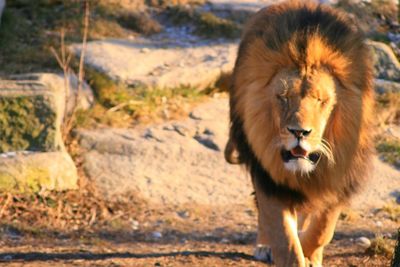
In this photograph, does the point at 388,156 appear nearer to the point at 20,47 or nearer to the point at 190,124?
the point at 190,124

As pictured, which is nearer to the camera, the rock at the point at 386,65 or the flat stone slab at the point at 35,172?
the flat stone slab at the point at 35,172

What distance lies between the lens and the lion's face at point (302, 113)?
3.67m

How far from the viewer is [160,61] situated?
26.5 ft

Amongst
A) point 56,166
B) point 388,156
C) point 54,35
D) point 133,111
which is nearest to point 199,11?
point 54,35

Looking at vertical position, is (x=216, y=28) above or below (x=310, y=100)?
below

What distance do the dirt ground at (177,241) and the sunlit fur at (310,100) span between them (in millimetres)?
949

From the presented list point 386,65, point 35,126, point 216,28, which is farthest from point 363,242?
point 216,28

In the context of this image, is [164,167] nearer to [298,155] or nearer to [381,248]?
[381,248]

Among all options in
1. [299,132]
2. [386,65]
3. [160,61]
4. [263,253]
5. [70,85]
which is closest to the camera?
[299,132]

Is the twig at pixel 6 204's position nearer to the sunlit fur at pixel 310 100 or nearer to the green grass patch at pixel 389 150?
the sunlit fur at pixel 310 100


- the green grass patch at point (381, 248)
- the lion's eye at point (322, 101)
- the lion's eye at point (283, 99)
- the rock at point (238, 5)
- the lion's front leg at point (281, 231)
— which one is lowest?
the rock at point (238, 5)

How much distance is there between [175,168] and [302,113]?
9.91 ft

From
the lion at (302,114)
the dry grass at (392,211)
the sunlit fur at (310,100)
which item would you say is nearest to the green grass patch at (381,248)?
the lion at (302,114)

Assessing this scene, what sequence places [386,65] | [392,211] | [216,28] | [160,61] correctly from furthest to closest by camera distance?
[216,28] < [386,65] < [160,61] < [392,211]
